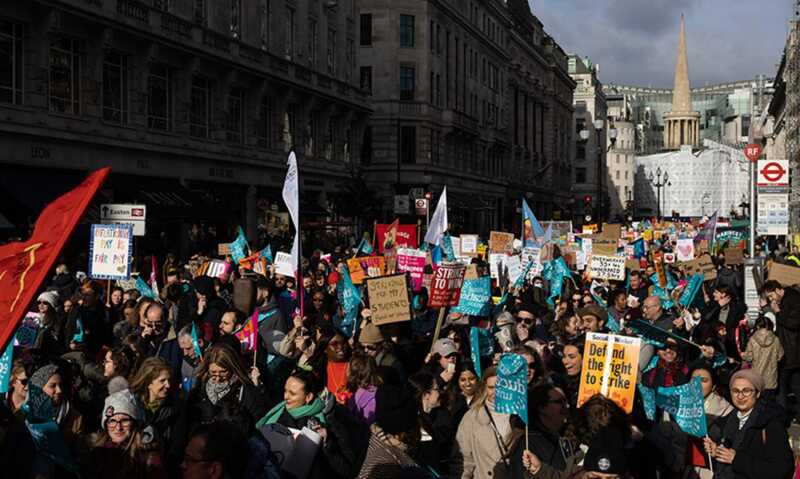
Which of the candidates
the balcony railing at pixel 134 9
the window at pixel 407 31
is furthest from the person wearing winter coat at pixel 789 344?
the window at pixel 407 31

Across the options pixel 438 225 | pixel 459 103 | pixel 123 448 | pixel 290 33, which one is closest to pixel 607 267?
pixel 438 225

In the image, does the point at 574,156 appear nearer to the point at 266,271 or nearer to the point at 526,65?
the point at 526,65

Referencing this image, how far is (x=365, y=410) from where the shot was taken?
774 centimetres

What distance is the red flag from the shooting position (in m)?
4.94

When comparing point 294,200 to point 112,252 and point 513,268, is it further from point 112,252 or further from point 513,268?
point 513,268

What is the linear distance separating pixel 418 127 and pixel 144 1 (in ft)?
100

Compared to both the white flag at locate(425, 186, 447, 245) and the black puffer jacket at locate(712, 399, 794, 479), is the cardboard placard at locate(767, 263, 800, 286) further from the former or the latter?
the white flag at locate(425, 186, 447, 245)

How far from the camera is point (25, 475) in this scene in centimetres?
546

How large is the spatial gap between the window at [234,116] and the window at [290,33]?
13.0 ft

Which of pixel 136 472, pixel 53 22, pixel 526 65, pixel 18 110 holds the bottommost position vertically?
pixel 136 472

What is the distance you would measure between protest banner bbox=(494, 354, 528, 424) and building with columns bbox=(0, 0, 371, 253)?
20640 mm

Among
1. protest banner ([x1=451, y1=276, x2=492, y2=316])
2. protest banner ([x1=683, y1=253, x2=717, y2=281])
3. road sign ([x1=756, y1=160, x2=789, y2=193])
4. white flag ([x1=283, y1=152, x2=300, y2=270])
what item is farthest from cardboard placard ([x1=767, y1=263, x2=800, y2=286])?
white flag ([x1=283, y1=152, x2=300, y2=270])

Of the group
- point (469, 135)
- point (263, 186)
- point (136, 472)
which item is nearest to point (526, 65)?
point (469, 135)

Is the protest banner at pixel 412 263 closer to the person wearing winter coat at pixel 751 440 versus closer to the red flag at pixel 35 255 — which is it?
the person wearing winter coat at pixel 751 440
